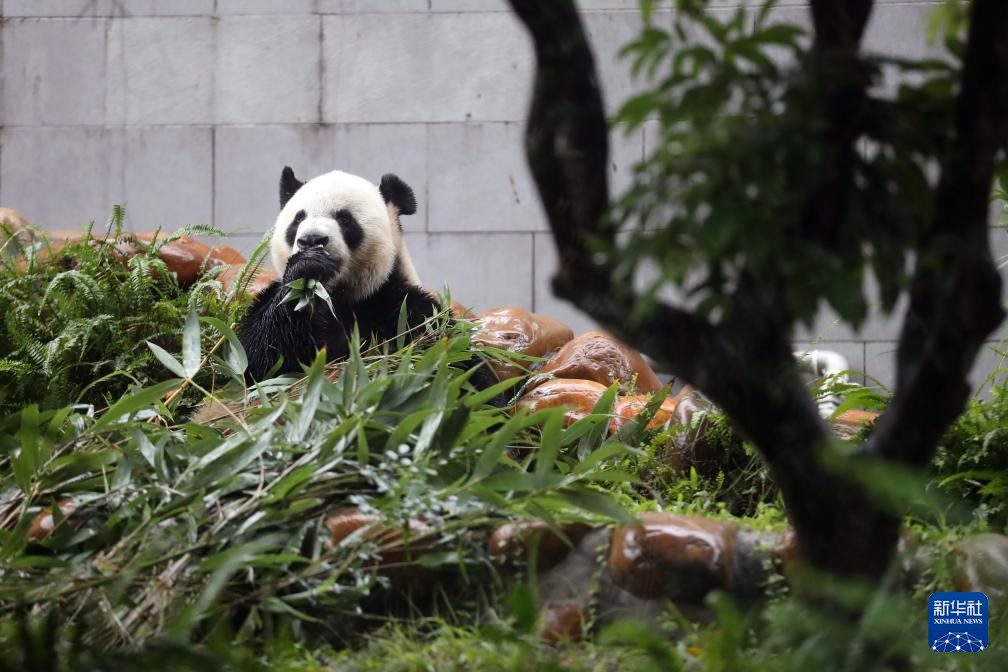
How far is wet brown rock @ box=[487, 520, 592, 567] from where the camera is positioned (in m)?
1.92

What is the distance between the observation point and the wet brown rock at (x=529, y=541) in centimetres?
192

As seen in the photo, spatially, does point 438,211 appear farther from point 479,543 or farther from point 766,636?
point 766,636

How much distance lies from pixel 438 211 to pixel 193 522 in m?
3.27

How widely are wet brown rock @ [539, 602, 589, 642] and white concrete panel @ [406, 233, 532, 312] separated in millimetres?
3203

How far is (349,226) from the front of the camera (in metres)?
3.42

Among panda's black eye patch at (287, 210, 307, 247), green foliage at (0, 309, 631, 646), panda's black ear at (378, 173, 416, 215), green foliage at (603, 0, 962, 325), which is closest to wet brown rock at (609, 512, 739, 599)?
green foliage at (0, 309, 631, 646)

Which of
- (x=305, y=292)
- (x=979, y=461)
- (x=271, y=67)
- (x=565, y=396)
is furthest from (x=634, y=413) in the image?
(x=271, y=67)

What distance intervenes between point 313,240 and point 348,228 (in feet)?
0.64

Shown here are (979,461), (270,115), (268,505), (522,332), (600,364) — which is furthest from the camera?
(270,115)

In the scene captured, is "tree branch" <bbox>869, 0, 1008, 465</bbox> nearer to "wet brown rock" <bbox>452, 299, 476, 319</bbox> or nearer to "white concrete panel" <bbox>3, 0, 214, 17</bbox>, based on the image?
"wet brown rock" <bbox>452, 299, 476, 319</bbox>

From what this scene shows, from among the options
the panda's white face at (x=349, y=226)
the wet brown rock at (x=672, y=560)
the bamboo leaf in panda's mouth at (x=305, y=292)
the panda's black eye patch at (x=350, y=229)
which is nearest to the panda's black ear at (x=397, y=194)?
the panda's white face at (x=349, y=226)

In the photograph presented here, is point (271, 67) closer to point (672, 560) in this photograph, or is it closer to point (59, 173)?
point (59, 173)

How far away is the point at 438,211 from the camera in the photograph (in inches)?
197

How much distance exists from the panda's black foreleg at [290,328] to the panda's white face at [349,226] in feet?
0.43
